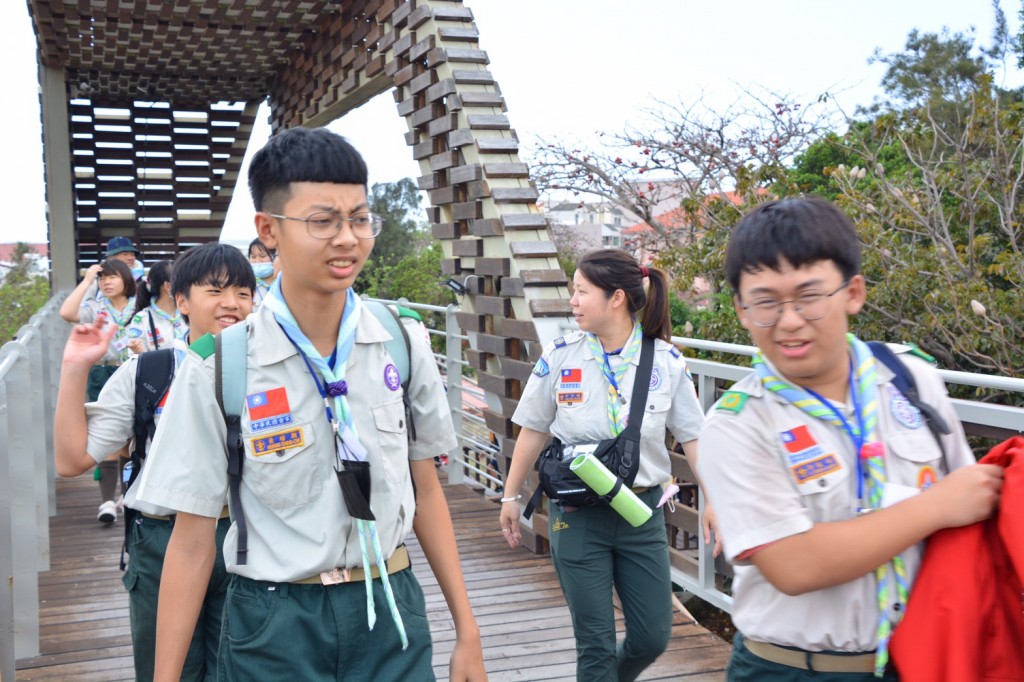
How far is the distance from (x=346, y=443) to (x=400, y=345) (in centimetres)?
30

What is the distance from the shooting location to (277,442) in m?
2.11

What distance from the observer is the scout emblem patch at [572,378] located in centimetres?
375

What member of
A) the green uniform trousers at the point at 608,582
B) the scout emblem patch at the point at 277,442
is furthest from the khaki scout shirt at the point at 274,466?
the green uniform trousers at the point at 608,582

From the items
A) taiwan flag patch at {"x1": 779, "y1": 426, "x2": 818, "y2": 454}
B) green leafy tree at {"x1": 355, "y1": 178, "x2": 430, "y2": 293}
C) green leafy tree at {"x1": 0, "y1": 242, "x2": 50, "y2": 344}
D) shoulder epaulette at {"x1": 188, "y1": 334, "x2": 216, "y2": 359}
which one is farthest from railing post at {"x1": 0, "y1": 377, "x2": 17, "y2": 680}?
green leafy tree at {"x1": 355, "y1": 178, "x2": 430, "y2": 293}

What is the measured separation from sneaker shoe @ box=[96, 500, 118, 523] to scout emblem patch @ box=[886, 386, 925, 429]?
241 inches

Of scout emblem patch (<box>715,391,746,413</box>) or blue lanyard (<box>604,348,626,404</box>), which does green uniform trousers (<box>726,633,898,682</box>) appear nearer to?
scout emblem patch (<box>715,391,746,413</box>)

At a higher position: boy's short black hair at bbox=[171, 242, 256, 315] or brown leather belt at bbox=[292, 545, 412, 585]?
boy's short black hair at bbox=[171, 242, 256, 315]

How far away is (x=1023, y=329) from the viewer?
6.43 m

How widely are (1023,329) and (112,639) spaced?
5.36 metres

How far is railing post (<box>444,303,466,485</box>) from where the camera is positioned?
25.5 feet

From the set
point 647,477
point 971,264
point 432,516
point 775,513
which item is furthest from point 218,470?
point 971,264

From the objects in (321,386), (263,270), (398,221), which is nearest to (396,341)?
(321,386)

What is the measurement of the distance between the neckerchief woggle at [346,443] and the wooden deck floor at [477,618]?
239 centimetres

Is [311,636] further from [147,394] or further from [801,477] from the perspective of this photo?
[147,394]
